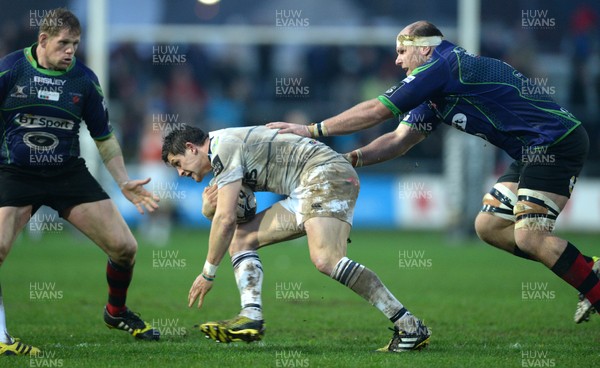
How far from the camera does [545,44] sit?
81.9 ft

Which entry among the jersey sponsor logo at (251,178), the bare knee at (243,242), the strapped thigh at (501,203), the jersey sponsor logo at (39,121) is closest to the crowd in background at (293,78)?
the strapped thigh at (501,203)

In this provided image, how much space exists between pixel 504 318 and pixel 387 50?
53.3 feet

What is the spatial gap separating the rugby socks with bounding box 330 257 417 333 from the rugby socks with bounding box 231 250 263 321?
658 millimetres

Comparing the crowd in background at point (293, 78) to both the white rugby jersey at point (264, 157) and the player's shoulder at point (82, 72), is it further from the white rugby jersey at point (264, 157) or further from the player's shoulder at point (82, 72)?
the white rugby jersey at point (264, 157)

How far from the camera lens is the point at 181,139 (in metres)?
7.64

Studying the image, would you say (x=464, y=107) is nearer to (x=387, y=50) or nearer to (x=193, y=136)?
(x=193, y=136)

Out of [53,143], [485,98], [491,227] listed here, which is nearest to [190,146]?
[53,143]

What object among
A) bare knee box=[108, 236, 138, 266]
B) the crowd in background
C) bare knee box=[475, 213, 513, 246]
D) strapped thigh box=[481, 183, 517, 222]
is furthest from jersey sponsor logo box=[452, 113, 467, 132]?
the crowd in background

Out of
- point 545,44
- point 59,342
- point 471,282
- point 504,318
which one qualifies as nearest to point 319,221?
point 59,342

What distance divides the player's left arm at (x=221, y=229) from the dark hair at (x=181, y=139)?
1.81 feet

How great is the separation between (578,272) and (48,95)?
4602mm

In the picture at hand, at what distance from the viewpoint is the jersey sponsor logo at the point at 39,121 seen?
25.9ft

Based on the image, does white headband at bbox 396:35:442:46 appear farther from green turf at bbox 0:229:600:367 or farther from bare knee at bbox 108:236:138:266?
bare knee at bbox 108:236:138:266

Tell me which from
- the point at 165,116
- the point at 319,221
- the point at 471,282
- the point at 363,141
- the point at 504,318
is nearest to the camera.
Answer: the point at 319,221
